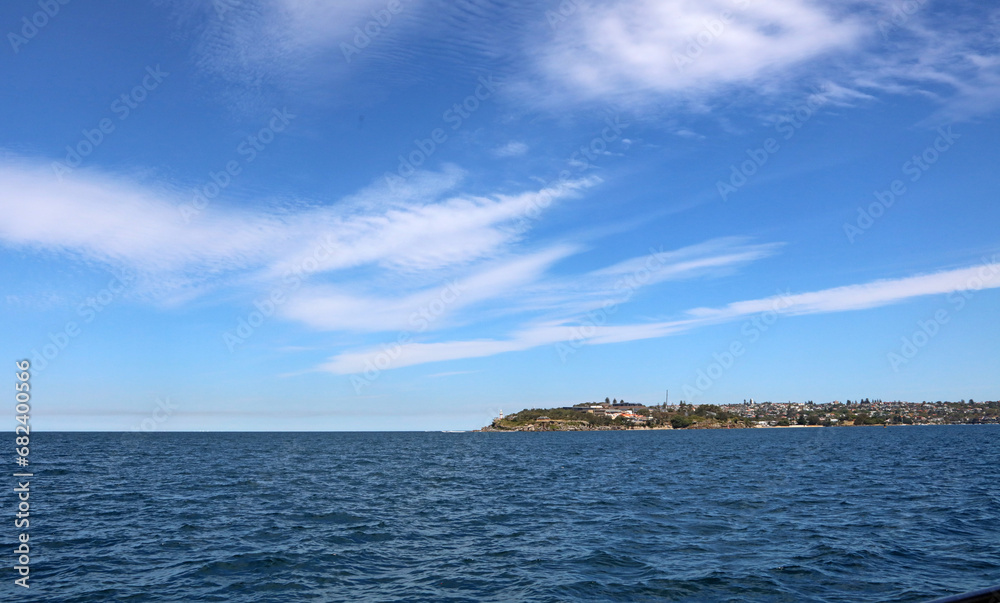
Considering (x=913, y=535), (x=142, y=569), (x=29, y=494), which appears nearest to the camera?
(x=142, y=569)

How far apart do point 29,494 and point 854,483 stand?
58.0 m

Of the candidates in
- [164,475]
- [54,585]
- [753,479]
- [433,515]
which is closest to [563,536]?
[433,515]

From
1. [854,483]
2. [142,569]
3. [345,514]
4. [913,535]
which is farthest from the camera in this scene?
[854,483]

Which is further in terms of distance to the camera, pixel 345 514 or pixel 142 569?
pixel 345 514

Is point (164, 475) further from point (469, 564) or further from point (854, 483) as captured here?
point (854, 483)

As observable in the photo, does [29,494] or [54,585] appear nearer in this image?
[54,585]

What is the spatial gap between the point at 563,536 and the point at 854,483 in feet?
98.4

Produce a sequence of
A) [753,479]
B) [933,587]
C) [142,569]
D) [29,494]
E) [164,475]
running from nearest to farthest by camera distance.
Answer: [933,587]
[142,569]
[29,494]
[753,479]
[164,475]

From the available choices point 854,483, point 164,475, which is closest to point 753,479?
point 854,483

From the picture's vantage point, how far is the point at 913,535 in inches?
959

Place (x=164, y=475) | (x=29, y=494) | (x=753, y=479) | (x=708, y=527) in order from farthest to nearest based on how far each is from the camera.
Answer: (x=164, y=475) < (x=753, y=479) < (x=29, y=494) < (x=708, y=527)

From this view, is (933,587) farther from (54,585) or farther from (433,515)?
(54,585)

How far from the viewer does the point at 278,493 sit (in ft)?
130

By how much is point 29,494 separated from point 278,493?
53.2 ft
